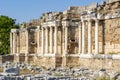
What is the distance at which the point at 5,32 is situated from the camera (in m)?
52.8

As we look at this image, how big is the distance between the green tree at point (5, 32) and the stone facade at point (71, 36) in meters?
11.0

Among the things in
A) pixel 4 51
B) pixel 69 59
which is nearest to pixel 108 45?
pixel 69 59

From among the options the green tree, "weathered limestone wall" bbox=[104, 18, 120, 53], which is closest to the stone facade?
"weathered limestone wall" bbox=[104, 18, 120, 53]

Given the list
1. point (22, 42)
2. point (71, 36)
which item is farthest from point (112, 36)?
point (22, 42)

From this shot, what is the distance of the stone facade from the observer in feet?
78.6

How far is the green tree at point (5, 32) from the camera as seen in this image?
174 ft

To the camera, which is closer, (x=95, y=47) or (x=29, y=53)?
(x=95, y=47)

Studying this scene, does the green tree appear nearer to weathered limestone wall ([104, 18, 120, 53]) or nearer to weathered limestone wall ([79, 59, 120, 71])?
weathered limestone wall ([79, 59, 120, 71])

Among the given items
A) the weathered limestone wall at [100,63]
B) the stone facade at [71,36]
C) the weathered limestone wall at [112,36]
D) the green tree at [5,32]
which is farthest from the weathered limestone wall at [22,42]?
the weathered limestone wall at [112,36]

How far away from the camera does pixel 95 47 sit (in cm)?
2505

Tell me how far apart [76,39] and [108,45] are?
5952mm

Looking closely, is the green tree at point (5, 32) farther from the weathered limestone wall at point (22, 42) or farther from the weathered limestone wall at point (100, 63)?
the weathered limestone wall at point (100, 63)

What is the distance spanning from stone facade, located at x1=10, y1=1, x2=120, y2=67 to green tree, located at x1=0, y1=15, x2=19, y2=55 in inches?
432

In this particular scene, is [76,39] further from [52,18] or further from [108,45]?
[108,45]
